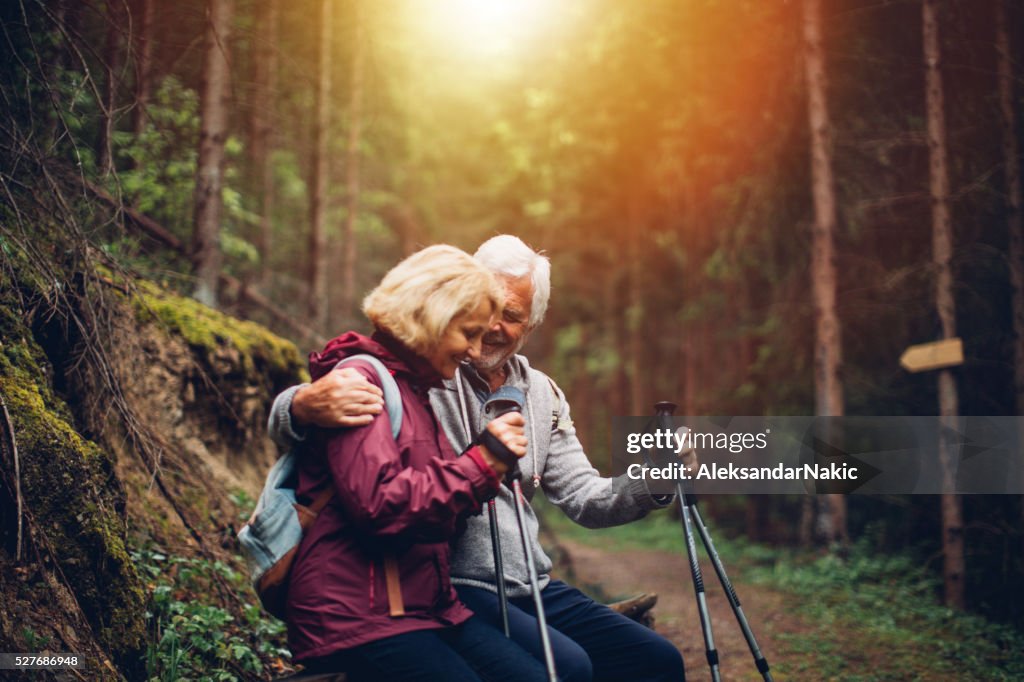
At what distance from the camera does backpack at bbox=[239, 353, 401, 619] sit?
2.31 meters

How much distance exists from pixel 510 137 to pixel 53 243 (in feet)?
59.1

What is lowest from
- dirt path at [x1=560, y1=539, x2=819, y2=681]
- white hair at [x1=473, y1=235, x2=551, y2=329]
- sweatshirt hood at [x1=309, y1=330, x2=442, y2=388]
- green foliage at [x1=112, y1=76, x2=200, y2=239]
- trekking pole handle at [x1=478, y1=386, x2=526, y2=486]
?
dirt path at [x1=560, y1=539, x2=819, y2=681]

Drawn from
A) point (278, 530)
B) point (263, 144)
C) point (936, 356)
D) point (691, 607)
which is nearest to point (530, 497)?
point (278, 530)

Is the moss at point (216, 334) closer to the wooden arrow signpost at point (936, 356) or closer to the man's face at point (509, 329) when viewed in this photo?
the man's face at point (509, 329)

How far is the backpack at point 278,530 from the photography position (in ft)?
7.57

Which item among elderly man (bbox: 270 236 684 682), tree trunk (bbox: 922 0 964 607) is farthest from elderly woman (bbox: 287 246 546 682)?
tree trunk (bbox: 922 0 964 607)

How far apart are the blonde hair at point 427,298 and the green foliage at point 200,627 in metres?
1.97

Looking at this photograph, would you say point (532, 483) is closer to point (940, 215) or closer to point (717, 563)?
point (717, 563)

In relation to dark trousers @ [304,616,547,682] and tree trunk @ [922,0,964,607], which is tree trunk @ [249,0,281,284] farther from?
dark trousers @ [304,616,547,682]

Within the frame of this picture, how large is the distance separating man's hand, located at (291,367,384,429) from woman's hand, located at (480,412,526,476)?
13.8 inches

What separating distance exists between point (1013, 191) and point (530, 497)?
24.8 feet

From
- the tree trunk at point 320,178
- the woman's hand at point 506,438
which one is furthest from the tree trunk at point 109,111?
the tree trunk at point 320,178

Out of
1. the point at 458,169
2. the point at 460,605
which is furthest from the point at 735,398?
the point at 458,169

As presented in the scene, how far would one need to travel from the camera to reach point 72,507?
3219 mm
